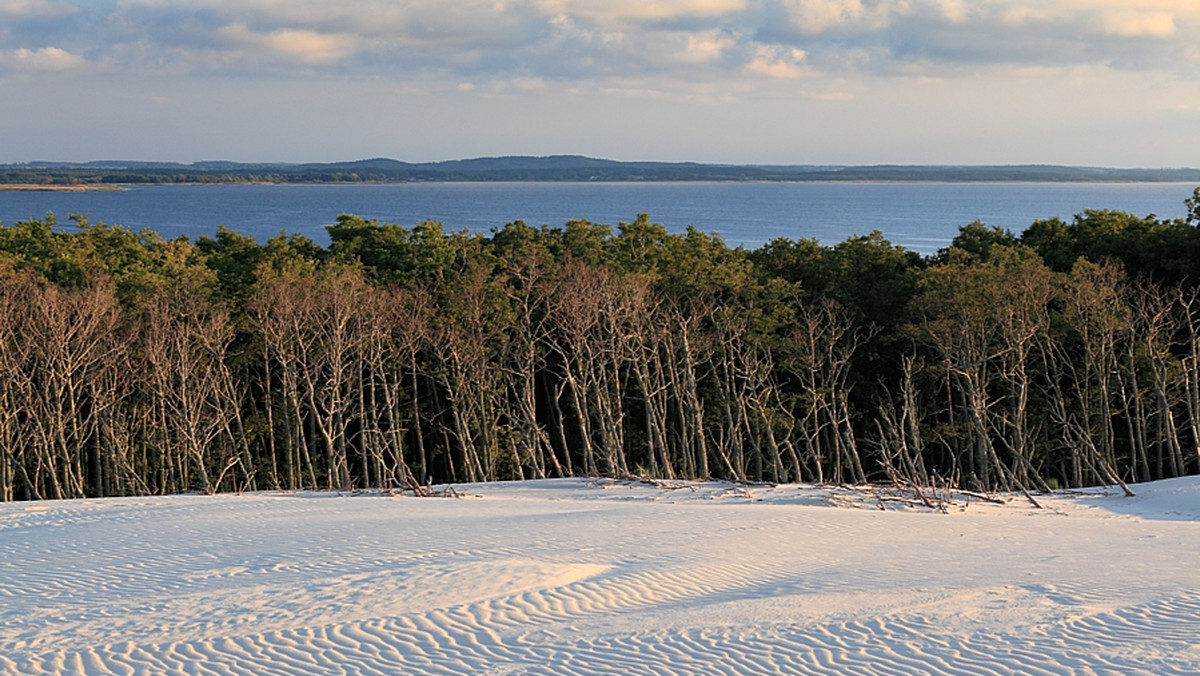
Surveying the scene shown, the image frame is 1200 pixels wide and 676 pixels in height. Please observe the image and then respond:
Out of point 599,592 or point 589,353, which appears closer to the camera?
point 599,592

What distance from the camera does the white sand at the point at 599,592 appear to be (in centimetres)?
1159

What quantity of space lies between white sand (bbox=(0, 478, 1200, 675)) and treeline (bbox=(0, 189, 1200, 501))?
10.4 meters

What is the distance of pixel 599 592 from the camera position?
47.8ft

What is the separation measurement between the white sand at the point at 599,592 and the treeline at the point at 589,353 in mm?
10420

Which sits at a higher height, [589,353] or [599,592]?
[599,592]

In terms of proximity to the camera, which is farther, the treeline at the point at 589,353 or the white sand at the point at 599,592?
the treeline at the point at 589,353

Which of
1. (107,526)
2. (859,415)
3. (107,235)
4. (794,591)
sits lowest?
(859,415)

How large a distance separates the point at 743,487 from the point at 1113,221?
2413cm

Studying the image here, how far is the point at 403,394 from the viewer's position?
41.4 meters

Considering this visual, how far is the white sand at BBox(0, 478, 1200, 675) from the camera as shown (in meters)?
11.6

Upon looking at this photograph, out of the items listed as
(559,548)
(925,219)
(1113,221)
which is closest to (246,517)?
(559,548)

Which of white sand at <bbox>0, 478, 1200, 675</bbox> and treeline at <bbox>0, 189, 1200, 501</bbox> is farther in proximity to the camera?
treeline at <bbox>0, 189, 1200, 501</bbox>

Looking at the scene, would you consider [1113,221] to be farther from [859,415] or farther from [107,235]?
[107,235]

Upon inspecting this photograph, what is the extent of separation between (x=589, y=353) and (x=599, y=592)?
2178cm
